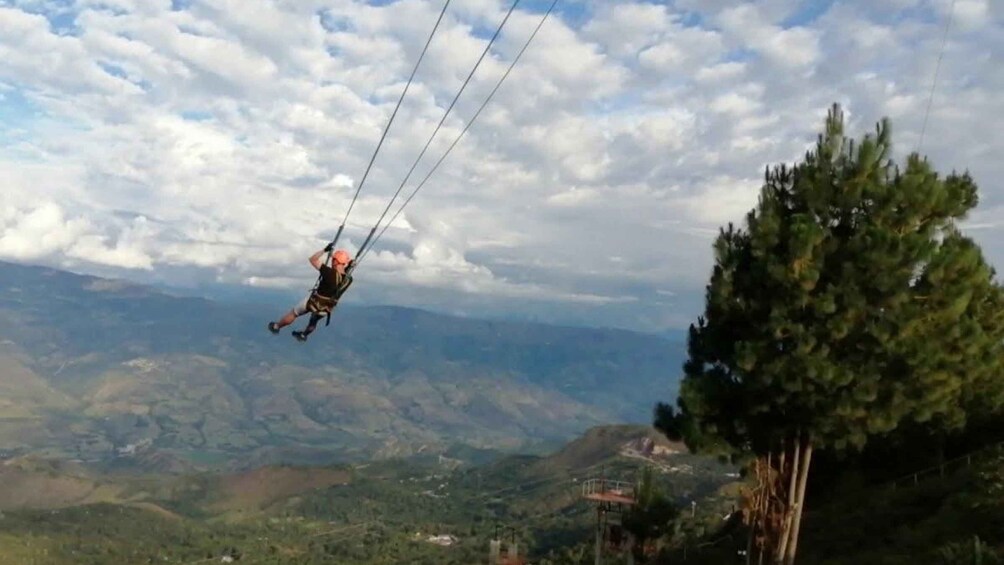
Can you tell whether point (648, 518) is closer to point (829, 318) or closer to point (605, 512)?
point (605, 512)

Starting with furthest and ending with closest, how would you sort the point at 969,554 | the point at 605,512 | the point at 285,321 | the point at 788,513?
1. the point at 605,512
2. the point at 788,513
3. the point at 285,321
4. the point at 969,554

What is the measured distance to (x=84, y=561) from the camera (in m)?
181

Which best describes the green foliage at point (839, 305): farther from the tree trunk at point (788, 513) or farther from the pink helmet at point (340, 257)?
the pink helmet at point (340, 257)

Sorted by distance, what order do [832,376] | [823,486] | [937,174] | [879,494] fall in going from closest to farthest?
1. [832,376]
2. [937,174]
3. [879,494]
4. [823,486]

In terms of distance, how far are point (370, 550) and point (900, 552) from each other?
582 feet

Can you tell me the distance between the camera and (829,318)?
733 inches

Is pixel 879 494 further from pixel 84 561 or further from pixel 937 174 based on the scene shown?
pixel 84 561

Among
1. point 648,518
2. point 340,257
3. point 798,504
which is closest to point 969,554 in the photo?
point 798,504

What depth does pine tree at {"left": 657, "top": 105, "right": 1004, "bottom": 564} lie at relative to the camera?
18.5 m

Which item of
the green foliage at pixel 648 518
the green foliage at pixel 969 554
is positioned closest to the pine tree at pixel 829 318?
the green foliage at pixel 969 554

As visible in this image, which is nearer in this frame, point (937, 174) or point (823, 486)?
point (937, 174)

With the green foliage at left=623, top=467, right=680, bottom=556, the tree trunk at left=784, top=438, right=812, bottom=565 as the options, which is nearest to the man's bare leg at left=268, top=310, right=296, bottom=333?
the tree trunk at left=784, top=438, right=812, bottom=565

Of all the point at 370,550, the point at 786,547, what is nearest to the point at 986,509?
the point at 786,547

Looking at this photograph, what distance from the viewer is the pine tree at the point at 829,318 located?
1855cm
